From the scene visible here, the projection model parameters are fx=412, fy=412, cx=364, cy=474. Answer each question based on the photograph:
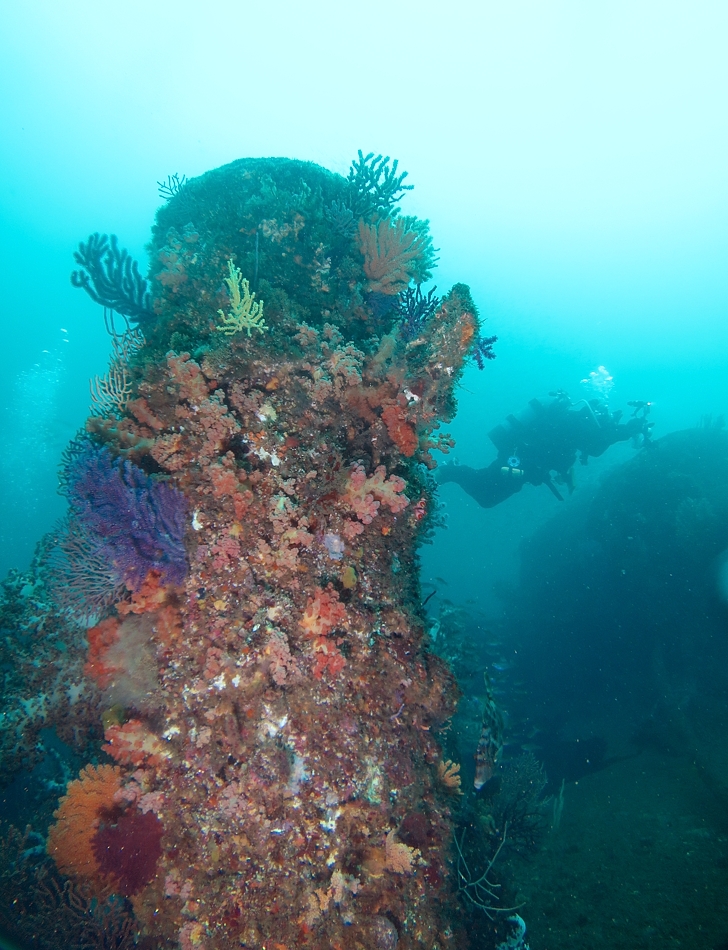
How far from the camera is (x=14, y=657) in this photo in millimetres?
4125

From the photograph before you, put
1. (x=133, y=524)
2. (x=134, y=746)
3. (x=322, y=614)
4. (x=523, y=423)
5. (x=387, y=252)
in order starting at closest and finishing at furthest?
(x=134, y=746) < (x=322, y=614) < (x=133, y=524) < (x=387, y=252) < (x=523, y=423)

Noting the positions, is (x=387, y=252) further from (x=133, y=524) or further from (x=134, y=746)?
→ (x=134, y=746)

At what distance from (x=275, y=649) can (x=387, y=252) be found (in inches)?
209

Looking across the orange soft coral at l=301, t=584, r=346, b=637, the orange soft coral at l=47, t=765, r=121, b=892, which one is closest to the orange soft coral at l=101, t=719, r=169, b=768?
the orange soft coral at l=47, t=765, r=121, b=892

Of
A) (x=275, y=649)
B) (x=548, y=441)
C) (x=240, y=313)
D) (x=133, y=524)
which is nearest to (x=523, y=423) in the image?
(x=548, y=441)

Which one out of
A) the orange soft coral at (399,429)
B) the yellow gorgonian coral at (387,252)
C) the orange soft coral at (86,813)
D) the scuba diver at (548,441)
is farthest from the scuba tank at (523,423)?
the orange soft coral at (86,813)

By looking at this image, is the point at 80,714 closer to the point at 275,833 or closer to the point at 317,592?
the point at 275,833

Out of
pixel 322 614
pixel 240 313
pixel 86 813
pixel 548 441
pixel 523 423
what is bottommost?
pixel 548 441

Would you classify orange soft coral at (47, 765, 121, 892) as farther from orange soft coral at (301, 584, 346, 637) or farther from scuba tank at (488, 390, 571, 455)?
scuba tank at (488, 390, 571, 455)

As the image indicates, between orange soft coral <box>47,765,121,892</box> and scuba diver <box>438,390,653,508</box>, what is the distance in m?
15.1

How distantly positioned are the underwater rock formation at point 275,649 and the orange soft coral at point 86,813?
52mm

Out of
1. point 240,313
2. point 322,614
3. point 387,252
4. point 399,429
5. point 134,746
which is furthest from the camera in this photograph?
point 387,252

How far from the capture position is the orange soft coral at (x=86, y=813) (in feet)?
10.8

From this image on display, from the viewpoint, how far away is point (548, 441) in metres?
16.8
